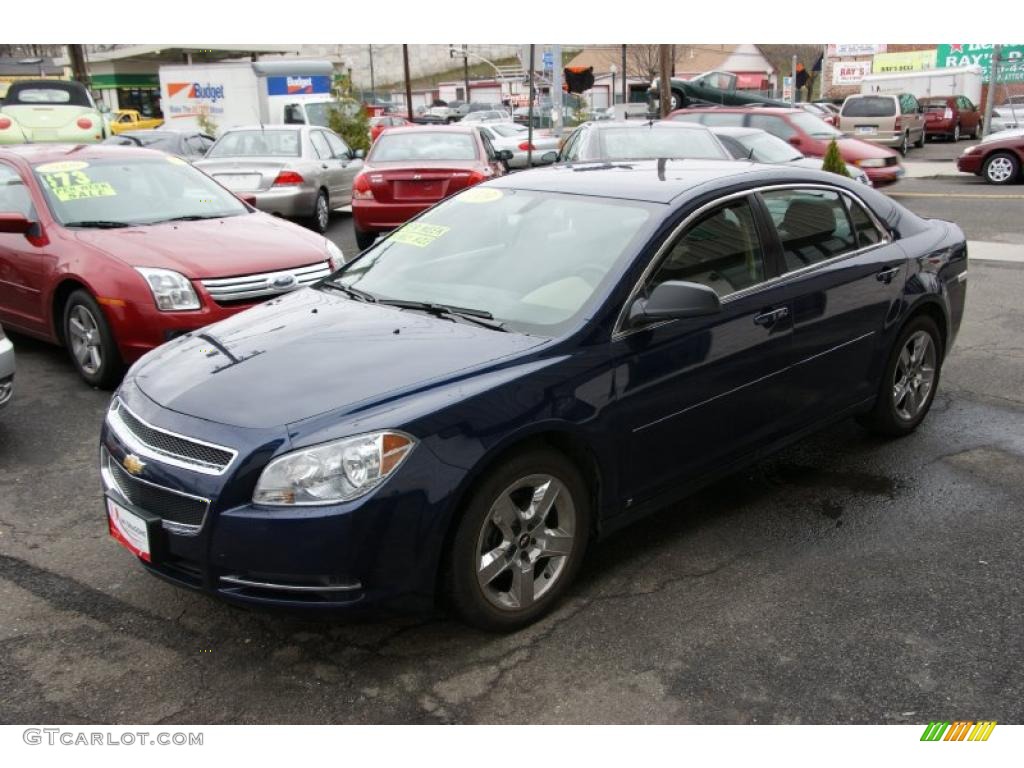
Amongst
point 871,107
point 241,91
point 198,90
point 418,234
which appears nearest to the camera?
point 418,234

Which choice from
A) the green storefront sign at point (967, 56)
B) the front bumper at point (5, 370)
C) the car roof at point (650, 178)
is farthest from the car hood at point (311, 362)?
the green storefront sign at point (967, 56)

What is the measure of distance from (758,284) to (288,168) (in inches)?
401

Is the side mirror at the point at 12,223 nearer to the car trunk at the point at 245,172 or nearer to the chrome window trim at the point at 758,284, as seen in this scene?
the chrome window trim at the point at 758,284

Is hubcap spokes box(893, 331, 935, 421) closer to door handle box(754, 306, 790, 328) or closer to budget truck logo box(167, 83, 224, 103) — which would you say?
door handle box(754, 306, 790, 328)

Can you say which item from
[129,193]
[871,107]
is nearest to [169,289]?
[129,193]

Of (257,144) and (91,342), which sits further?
(257,144)

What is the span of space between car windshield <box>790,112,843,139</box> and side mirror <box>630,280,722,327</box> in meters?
13.6

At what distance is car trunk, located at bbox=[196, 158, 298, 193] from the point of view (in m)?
13.1

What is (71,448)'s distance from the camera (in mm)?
5434

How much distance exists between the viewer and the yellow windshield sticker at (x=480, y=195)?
465 cm

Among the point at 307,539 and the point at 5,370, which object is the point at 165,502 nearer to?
the point at 307,539

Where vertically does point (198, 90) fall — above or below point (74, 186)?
above

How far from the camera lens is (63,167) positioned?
7.18 m
